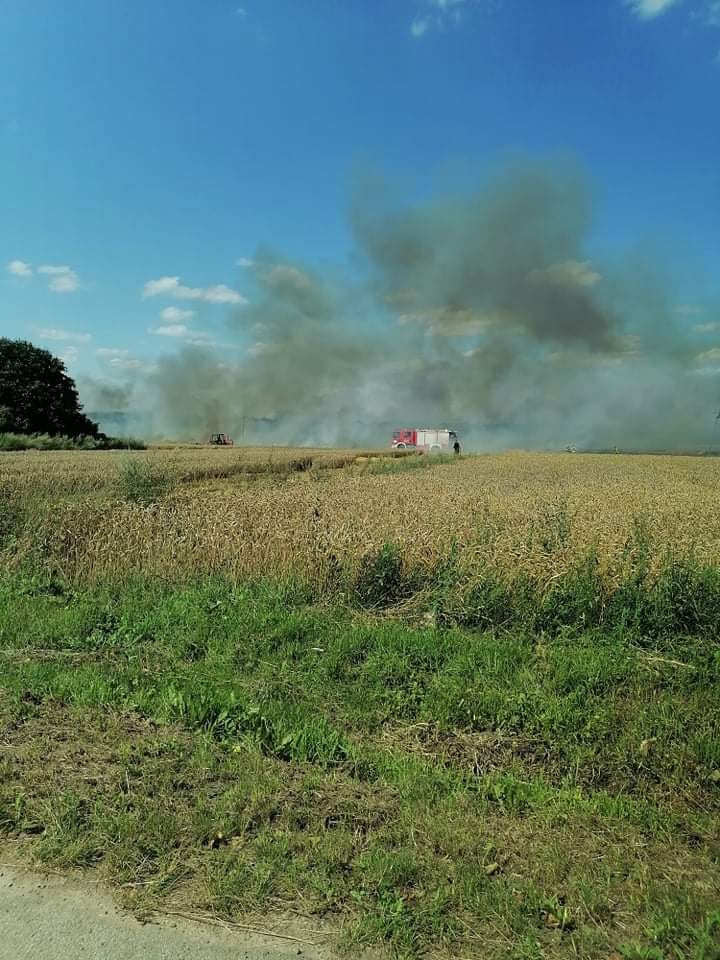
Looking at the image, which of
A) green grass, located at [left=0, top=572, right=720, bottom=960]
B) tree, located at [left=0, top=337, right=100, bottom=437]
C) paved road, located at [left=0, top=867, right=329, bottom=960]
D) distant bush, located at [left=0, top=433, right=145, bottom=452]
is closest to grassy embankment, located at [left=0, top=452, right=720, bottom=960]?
green grass, located at [left=0, top=572, right=720, bottom=960]

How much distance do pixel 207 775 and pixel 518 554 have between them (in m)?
4.49

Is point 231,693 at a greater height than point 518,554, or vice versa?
point 518,554

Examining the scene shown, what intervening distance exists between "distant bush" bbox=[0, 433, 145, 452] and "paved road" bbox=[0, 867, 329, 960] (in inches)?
1790

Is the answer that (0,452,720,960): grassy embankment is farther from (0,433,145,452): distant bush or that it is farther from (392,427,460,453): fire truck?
(392,427,460,453): fire truck

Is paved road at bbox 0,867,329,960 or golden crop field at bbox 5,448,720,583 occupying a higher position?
golden crop field at bbox 5,448,720,583

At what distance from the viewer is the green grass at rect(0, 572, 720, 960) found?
120 inches

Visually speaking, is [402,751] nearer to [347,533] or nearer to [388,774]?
[388,774]

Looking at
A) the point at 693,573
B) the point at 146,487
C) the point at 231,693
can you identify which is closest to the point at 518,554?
the point at 693,573

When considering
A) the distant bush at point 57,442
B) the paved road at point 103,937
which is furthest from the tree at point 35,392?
the paved road at point 103,937

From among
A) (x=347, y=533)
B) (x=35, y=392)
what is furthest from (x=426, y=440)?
(x=347, y=533)

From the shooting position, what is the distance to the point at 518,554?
7586 mm

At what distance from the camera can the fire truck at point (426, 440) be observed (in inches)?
3229

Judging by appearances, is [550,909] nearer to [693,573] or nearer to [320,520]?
[693,573]

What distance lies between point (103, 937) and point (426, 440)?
82.4 meters
